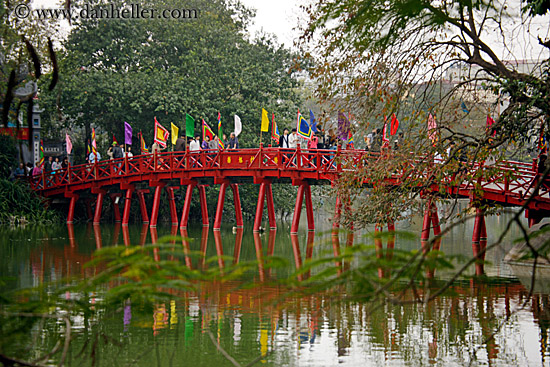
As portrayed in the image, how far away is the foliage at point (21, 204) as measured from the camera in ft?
110

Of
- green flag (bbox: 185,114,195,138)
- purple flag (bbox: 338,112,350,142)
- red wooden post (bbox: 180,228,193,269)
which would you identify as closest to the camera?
red wooden post (bbox: 180,228,193,269)

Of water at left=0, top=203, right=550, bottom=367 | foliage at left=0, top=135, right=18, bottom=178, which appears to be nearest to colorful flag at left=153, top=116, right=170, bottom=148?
foliage at left=0, top=135, right=18, bottom=178

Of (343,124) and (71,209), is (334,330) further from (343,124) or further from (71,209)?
(71,209)

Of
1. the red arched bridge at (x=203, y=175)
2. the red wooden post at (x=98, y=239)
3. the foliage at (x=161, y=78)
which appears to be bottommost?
the red wooden post at (x=98, y=239)

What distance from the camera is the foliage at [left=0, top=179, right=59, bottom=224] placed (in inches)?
1323

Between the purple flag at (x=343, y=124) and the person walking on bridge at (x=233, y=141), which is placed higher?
the person walking on bridge at (x=233, y=141)

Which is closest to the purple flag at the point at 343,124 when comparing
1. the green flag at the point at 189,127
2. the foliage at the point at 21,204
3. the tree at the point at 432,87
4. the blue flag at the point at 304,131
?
the tree at the point at 432,87

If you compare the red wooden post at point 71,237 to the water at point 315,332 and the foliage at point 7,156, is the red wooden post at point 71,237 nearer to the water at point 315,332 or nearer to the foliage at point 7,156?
the foliage at point 7,156

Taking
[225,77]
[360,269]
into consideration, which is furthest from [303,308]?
[225,77]

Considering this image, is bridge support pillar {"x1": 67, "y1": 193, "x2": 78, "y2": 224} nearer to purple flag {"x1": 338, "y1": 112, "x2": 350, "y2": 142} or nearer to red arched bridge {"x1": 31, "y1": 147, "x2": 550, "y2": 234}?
red arched bridge {"x1": 31, "y1": 147, "x2": 550, "y2": 234}

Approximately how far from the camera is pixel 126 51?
4172cm

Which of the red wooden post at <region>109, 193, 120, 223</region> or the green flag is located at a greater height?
the green flag

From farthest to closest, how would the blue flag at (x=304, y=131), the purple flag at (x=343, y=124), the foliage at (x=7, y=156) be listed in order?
1. the foliage at (x=7, y=156)
2. the blue flag at (x=304, y=131)
3. the purple flag at (x=343, y=124)

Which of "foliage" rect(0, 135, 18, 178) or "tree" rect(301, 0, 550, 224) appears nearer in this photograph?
"tree" rect(301, 0, 550, 224)
